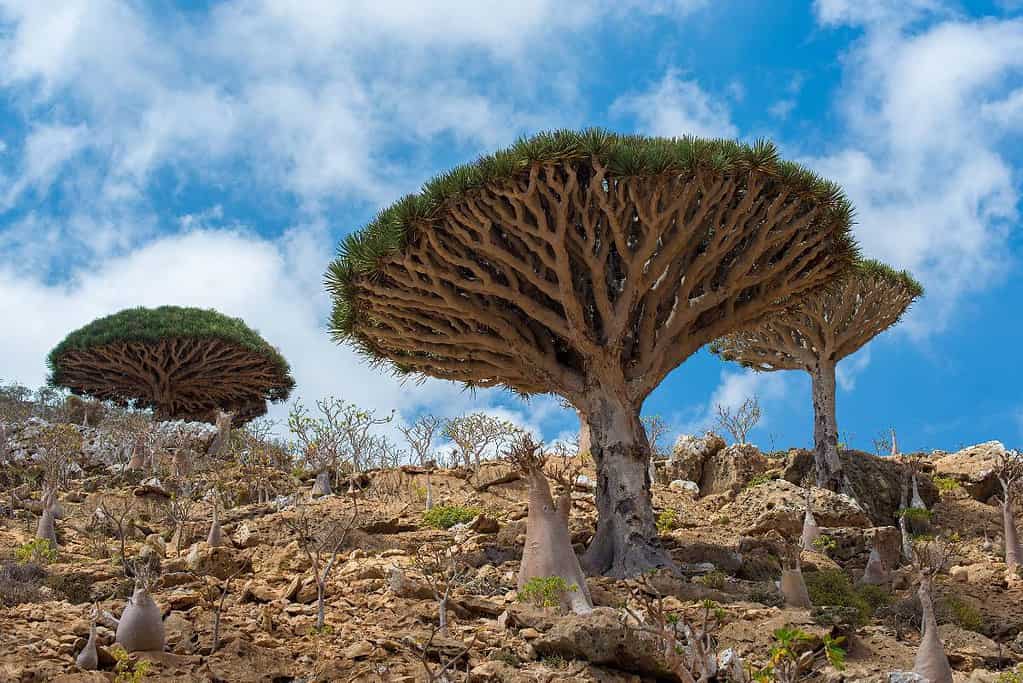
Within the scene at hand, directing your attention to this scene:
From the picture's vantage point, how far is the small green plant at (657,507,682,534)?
1344cm

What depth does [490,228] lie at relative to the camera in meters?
11.4

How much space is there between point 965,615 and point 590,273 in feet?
19.1

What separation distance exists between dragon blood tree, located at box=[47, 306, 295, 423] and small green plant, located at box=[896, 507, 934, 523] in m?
16.9

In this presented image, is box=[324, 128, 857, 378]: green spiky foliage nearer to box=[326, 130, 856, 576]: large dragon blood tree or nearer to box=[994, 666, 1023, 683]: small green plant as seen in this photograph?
box=[326, 130, 856, 576]: large dragon blood tree

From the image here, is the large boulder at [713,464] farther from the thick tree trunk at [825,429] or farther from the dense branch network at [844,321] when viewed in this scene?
the dense branch network at [844,321]

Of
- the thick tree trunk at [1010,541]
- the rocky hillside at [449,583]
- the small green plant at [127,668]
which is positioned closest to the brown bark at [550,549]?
the rocky hillside at [449,583]

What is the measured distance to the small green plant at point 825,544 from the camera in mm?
12320

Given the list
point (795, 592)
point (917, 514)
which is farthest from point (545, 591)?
point (917, 514)

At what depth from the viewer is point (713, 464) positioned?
56.0ft

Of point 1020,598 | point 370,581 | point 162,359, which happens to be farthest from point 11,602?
point 162,359

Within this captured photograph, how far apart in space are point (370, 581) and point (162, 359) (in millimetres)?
17279

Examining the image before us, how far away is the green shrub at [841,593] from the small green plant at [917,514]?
16.4ft

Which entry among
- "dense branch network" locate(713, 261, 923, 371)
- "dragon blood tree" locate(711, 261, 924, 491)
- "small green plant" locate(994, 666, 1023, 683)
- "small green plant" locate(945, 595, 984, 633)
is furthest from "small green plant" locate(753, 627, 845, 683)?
"dense branch network" locate(713, 261, 923, 371)

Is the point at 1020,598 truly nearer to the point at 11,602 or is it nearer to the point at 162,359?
the point at 11,602
